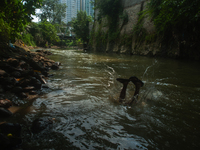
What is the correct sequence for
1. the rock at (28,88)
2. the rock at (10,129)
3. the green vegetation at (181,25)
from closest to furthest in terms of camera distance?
the rock at (10,129)
the rock at (28,88)
the green vegetation at (181,25)

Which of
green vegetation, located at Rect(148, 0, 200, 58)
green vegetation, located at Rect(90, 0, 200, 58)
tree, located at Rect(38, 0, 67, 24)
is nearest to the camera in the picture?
green vegetation, located at Rect(148, 0, 200, 58)

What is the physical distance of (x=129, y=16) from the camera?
15156 millimetres

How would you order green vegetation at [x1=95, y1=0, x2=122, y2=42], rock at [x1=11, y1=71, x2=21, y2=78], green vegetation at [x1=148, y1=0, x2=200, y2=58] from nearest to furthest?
1. rock at [x1=11, y1=71, x2=21, y2=78]
2. green vegetation at [x1=148, y1=0, x2=200, y2=58]
3. green vegetation at [x1=95, y1=0, x2=122, y2=42]

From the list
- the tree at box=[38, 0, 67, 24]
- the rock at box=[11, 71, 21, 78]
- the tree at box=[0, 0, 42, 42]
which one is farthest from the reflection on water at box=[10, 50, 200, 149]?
the tree at box=[38, 0, 67, 24]

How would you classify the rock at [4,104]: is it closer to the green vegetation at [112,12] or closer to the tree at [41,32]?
the green vegetation at [112,12]

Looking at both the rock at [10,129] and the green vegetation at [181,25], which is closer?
the rock at [10,129]

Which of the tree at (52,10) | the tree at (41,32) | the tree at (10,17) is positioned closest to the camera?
the tree at (10,17)

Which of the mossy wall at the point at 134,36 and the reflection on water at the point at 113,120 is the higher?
the mossy wall at the point at 134,36

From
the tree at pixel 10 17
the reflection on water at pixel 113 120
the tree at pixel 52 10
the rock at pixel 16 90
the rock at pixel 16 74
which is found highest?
the tree at pixel 52 10

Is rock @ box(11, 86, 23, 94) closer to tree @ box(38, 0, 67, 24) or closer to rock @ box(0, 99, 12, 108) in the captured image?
rock @ box(0, 99, 12, 108)

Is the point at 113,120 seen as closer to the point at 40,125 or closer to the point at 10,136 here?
the point at 40,125

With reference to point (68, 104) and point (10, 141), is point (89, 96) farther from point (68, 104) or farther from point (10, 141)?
point (10, 141)

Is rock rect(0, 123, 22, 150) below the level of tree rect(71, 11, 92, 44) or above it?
below

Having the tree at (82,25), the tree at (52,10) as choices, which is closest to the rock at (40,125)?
the tree at (82,25)
